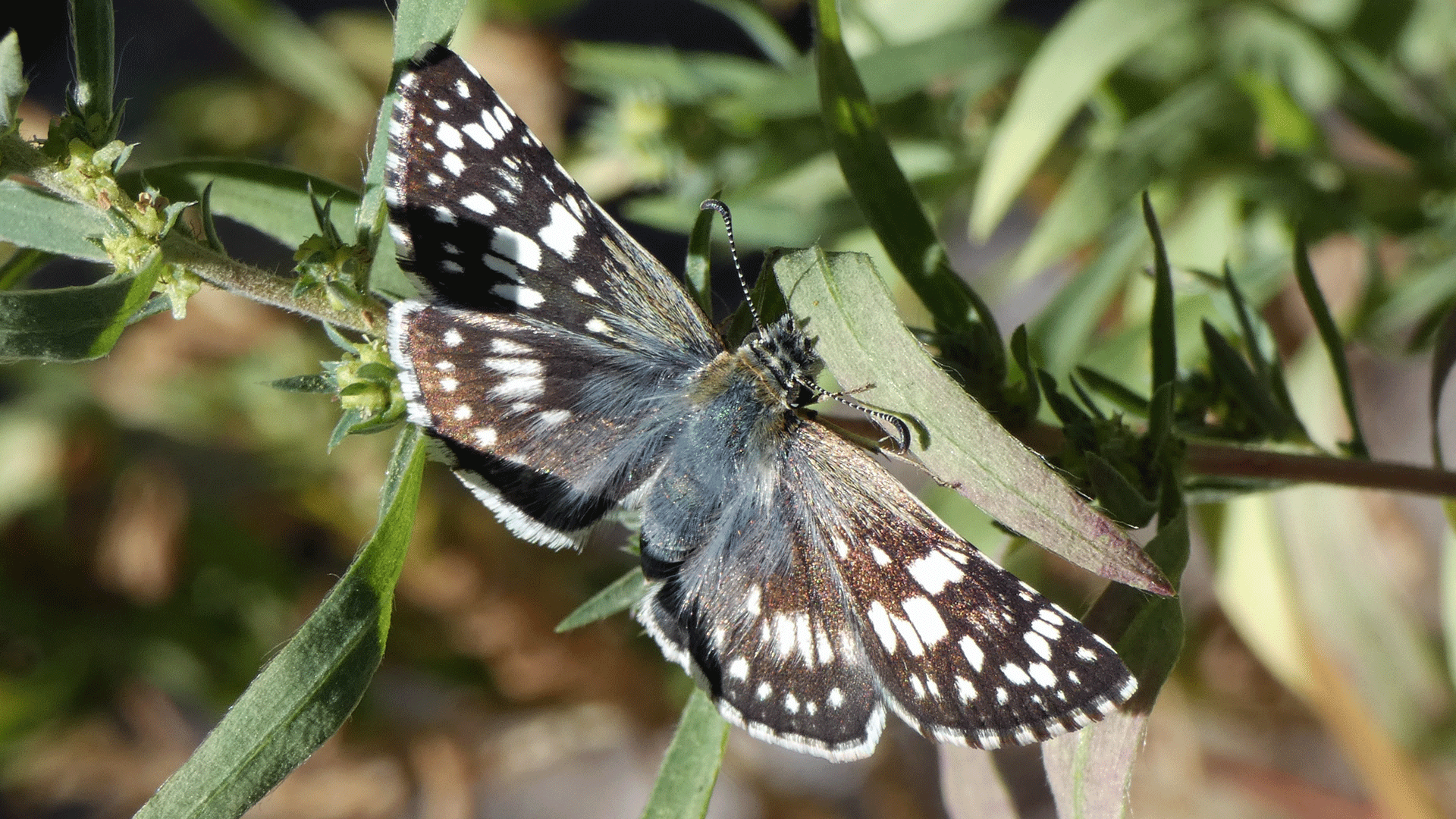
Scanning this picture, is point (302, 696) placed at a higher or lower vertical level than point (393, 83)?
lower

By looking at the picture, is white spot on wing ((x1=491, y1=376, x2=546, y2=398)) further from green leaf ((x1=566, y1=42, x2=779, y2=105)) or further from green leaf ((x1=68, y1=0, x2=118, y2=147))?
green leaf ((x1=566, y1=42, x2=779, y2=105))

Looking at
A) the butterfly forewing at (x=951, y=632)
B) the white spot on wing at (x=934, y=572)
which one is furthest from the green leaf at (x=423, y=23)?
the white spot on wing at (x=934, y=572)

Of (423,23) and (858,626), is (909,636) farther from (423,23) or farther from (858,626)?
(423,23)

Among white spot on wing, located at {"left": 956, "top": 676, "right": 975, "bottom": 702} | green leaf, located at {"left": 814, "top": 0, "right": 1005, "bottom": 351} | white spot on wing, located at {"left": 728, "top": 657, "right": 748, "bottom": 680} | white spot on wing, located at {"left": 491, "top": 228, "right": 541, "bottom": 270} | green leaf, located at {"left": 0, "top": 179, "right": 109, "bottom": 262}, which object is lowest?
green leaf, located at {"left": 0, "top": 179, "right": 109, "bottom": 262}

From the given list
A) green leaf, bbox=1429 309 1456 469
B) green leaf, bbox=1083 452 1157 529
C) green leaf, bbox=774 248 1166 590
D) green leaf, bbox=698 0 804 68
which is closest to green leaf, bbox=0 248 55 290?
green leaf, bbox=774 248 1166 590

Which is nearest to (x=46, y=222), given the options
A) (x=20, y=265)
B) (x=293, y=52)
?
(x=20, y=265)
